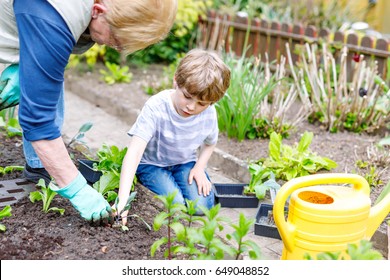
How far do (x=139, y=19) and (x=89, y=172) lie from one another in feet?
3.81

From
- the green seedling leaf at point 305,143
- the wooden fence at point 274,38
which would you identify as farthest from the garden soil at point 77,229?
the wooden fence at point 274,38

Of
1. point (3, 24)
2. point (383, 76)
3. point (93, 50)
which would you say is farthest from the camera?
point (93, 50)

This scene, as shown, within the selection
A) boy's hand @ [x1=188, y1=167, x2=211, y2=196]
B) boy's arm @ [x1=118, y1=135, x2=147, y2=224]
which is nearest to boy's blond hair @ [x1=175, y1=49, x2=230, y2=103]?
boy's arm @ [x1=118, y1=135, x2=147, y2=224]

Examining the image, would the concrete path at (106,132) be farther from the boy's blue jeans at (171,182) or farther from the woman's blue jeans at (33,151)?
the woman's blue jeans at (33,151)

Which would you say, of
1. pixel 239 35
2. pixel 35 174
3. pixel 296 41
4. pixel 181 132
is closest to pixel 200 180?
pixel 181 132

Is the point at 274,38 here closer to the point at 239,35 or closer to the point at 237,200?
the point at 239,35

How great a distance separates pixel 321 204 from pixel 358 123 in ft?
7.22

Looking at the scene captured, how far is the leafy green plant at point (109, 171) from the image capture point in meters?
2.81

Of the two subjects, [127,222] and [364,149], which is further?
[364,149]

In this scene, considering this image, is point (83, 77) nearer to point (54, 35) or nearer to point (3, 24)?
point (3, 24)

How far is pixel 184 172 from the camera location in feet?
10.5

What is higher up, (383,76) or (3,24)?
(3,24)

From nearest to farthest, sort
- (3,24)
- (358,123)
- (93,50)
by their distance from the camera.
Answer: (3,24) → (358,123) → (93,50)

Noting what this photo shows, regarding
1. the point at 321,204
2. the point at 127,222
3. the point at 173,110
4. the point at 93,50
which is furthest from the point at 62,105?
the point at 93,50
